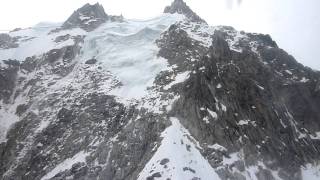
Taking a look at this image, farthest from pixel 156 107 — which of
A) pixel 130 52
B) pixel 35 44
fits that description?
pixel 35 44

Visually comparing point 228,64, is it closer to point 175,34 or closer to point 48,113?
point 175,34

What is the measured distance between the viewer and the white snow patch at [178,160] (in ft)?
267

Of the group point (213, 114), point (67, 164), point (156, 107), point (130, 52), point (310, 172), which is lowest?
point (310, 172)

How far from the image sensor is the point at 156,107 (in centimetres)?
9938

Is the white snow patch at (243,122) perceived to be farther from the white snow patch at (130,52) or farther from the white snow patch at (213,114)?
the white snow patch at (130,52)

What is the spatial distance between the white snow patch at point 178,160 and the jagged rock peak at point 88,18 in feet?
222

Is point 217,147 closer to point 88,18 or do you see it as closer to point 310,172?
point 310,172

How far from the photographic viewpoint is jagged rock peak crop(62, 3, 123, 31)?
149250mm

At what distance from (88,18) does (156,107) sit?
64.9m

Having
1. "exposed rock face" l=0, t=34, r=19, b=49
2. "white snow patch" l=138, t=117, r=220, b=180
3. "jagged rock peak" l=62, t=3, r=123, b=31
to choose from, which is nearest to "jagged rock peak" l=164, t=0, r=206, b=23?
"jagged rock peak" l=62, t=3, r=123, b=31

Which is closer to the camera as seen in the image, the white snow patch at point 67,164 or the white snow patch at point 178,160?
the white snow patch at point 178,160

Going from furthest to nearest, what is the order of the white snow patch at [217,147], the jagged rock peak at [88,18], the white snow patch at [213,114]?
the jagged rock peak at [88,18] < the white snow patch at [213,114] < the white snow patch at [217,147]

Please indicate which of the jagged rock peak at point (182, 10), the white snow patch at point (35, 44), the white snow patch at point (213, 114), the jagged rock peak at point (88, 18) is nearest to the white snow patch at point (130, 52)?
the jagged rock peak at point (88, 18)

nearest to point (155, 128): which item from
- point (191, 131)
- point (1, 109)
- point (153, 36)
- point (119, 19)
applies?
point (191, 131)
